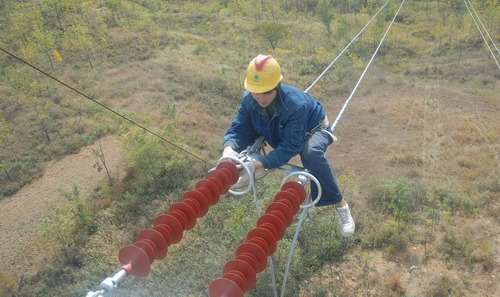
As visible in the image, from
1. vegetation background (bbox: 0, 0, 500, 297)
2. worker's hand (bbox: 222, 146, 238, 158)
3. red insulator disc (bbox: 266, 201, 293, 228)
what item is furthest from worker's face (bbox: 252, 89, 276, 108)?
vegetation background (bbox: 0, 0, 500, 297)

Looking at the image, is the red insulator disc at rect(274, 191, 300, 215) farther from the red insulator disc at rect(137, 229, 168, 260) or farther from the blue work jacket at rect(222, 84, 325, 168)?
the red insulator disc at rect(137, 229, 168, 260)

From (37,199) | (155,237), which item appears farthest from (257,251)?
(37,199)

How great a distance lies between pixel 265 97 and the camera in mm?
3080

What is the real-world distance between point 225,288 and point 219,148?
6.78m

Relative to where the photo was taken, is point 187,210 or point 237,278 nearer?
point 237,278

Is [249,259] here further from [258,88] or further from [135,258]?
[258,88]

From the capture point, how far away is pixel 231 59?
14438 mm

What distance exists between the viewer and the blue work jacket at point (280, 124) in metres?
3.05

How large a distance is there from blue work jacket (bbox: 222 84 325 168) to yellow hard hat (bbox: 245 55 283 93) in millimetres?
167

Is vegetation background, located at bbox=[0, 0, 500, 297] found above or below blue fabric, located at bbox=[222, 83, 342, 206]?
below

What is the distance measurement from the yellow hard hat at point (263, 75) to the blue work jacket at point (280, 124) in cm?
17

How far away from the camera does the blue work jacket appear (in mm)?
3053

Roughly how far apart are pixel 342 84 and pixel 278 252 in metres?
8.14

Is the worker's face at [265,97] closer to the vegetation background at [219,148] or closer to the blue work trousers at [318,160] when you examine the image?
the blue work trousers at [318,160]
